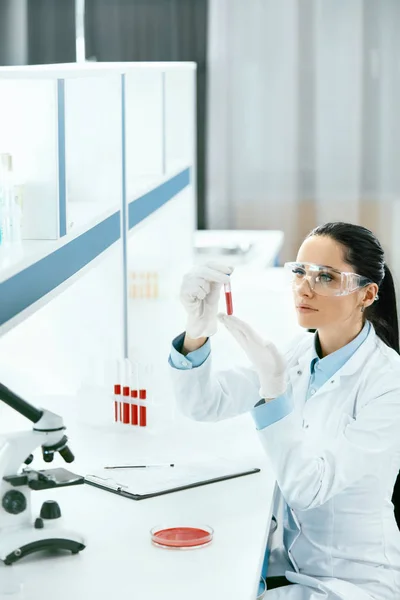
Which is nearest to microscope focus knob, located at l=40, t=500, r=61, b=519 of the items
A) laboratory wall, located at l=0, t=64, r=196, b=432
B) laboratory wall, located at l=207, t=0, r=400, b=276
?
laboratory wall, located at l=0, t=64, r=196, b=432

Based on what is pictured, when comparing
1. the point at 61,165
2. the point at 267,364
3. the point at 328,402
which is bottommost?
the point at 328,402

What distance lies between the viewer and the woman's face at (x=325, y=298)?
1937mm

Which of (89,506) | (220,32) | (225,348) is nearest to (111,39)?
(220,32)

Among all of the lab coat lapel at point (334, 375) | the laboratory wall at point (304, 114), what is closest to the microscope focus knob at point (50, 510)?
the lab coat lapel at point (334, 375)

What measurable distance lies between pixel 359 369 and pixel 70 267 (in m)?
0.63

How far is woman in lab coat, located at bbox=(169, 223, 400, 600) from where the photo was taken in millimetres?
1759

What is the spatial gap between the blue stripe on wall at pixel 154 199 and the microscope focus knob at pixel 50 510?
0.95m

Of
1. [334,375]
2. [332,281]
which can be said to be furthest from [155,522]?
[332,281]

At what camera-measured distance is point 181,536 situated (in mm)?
1690

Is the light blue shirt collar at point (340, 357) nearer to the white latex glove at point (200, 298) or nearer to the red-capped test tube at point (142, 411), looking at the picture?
the white latex glove at point (200, 298)

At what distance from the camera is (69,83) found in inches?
96.5

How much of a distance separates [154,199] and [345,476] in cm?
126

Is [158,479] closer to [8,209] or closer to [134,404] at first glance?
[134,404]

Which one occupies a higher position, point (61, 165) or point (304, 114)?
point (304, 114)
